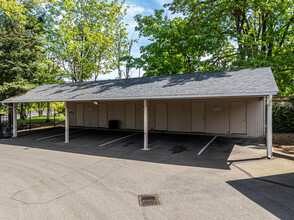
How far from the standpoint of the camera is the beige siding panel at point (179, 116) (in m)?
12.4

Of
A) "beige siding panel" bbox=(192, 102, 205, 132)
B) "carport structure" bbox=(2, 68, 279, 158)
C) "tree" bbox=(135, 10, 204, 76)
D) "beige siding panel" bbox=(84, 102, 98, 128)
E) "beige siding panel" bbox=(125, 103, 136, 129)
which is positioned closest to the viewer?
"carport structure" bbox=(2, 68, 279, 158)

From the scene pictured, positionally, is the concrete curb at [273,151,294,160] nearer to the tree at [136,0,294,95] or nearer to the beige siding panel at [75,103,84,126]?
the tree at [136,0,294,95]

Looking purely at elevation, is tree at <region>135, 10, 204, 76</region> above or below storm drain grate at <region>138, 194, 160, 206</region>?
above

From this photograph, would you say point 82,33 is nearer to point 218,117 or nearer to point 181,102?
point 181,102

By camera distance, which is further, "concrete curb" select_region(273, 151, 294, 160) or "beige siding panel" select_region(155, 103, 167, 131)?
"beige siding panel" select_region(155, 103, 167, 131)

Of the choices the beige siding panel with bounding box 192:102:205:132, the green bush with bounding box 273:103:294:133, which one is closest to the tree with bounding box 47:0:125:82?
the beige siding panel with bounding box 192:102:205:132

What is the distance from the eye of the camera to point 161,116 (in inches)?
524

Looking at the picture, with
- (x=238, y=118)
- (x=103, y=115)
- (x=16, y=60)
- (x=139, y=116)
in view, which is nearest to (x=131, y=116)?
(x=139, y=116)

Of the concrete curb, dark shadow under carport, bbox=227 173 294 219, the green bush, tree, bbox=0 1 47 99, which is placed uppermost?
tree, bbox=0 1 47 99

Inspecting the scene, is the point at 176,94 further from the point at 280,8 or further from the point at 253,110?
the point at 280,8

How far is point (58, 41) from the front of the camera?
64.3 ft

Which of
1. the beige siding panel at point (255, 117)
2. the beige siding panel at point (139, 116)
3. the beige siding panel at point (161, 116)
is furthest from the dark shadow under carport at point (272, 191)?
the beige siding panel at point (139, 116)

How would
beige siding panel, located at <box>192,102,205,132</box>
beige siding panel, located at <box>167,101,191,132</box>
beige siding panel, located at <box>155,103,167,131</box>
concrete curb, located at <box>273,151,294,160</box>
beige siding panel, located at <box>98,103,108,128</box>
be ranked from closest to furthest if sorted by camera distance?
concrete curb, located at <box>273,151,294,160</box>
beige siding panel, located at <box>192,102,205,132</box>
beige siding panel, located at <box>167,101,191,132</box>
beige siding panel, located at <box>155,103,167,131</box>
beige siding panel, located at <box>98,103,108,128</box>

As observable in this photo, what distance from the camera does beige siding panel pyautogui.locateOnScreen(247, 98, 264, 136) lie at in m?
10.8
